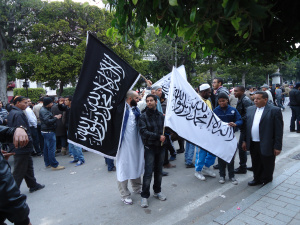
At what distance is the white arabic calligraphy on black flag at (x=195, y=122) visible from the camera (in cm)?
368

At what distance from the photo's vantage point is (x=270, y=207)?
3.20m

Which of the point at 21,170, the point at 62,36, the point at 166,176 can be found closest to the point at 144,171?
the point at 166,176

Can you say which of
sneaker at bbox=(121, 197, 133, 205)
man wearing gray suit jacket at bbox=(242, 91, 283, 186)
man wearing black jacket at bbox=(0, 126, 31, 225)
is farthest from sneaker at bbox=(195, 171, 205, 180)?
man wearing black jacket at bbox=(0, 126, 31, 225)

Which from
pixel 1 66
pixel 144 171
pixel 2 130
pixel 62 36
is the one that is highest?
pixel 62 36

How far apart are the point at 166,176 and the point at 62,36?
62.2 ft

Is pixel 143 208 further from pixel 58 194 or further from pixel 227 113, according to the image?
pixel 227 113

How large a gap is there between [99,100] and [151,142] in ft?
3.63

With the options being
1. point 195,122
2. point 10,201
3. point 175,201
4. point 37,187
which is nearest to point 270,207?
point 175,201

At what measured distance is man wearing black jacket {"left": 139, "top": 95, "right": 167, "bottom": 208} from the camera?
3547 mm

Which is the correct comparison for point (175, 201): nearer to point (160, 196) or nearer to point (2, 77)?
point (160, 196)

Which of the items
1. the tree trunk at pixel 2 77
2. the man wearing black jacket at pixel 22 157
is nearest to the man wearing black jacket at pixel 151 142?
the man wearing black jacket at pixel 22 157

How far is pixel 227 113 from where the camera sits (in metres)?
4.38

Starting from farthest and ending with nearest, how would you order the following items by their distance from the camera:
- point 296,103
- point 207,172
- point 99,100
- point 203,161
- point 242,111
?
point 296,103 → point 242,111 → point 207,172 → point 203,161 → point 99,100

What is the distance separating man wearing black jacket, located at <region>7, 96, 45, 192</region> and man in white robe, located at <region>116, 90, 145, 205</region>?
208 cm
